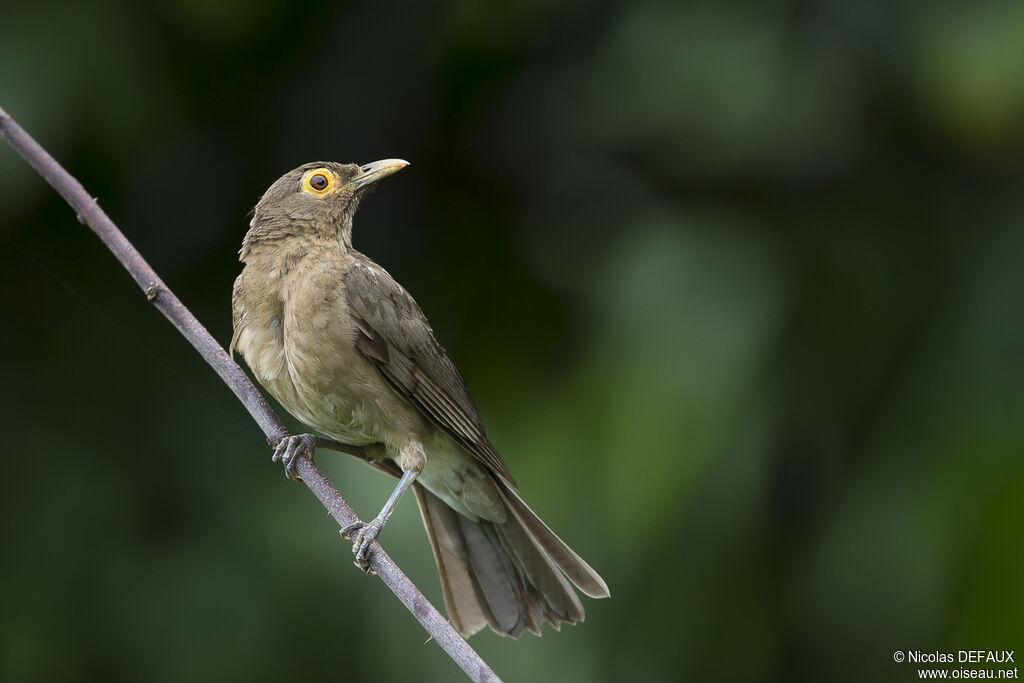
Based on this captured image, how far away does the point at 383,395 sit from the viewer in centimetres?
410

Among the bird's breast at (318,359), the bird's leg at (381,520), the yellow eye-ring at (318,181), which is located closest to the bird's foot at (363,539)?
the bird's leg at (381,520)

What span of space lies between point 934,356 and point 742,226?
112 cm

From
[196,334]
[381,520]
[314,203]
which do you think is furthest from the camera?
[314,203]

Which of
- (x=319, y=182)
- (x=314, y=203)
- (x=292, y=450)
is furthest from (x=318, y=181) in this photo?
(x=292, y=450)

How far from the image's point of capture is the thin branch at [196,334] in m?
3.08

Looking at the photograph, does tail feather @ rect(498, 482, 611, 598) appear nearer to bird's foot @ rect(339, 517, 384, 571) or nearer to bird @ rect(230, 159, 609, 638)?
bird @ rect(230, 159, 609, 638)

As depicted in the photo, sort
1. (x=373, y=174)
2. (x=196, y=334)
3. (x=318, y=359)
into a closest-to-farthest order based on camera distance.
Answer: (x=196, y=334) < (x=318, y=359) < (x=373, y=174)

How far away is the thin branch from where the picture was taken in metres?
3.08

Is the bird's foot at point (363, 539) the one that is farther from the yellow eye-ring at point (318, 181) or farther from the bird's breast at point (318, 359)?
the yellow eye-ring at point (318, 181)

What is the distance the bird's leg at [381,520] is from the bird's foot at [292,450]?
342 millimetres

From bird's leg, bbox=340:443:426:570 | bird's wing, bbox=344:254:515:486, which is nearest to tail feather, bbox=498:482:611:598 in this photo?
bird's wing, bbox=344:254:515:486

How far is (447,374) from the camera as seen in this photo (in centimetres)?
442

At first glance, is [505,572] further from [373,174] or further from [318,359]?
[373,174]

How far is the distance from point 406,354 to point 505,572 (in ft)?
3.35
